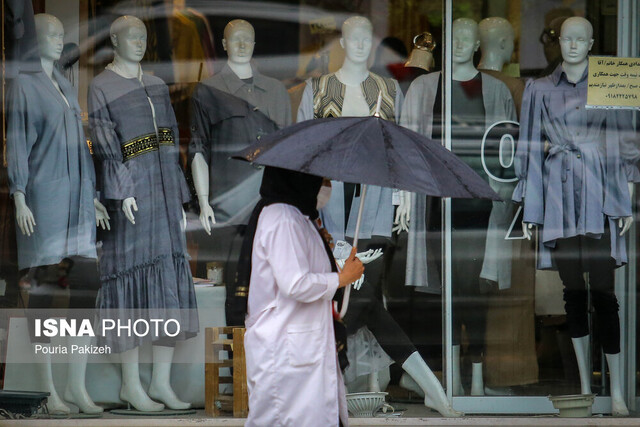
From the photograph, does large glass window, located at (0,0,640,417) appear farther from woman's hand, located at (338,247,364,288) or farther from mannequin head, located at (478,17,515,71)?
woman's hand, located at (338,247,364,288)

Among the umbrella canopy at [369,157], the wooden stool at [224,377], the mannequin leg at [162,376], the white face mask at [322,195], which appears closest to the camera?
the umbrella canopy at [369,157]

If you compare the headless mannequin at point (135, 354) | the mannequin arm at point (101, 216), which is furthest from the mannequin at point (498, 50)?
the mannequin arm at point (101, 216)

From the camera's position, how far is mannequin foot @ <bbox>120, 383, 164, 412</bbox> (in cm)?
631

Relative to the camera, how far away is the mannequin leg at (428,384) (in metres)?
6.44

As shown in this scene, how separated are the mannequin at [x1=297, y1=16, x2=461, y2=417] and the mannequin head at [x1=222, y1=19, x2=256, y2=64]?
0.43 metres

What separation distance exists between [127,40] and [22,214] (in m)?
1.23

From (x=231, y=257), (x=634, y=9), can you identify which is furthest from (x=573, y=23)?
(x=231, y=257)

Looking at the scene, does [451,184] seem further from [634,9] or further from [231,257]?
[634,9]

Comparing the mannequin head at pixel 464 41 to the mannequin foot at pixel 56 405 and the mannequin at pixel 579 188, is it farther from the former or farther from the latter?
the mannequin foot at pixel 56 405

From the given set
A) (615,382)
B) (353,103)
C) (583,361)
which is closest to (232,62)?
(353,103)

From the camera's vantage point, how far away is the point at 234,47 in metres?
6.50

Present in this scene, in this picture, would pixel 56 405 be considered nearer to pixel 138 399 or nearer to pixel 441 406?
pixel 138 399

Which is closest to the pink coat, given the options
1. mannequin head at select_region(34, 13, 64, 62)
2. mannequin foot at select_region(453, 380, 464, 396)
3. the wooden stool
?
the wooden stool

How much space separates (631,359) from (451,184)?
3.21m
